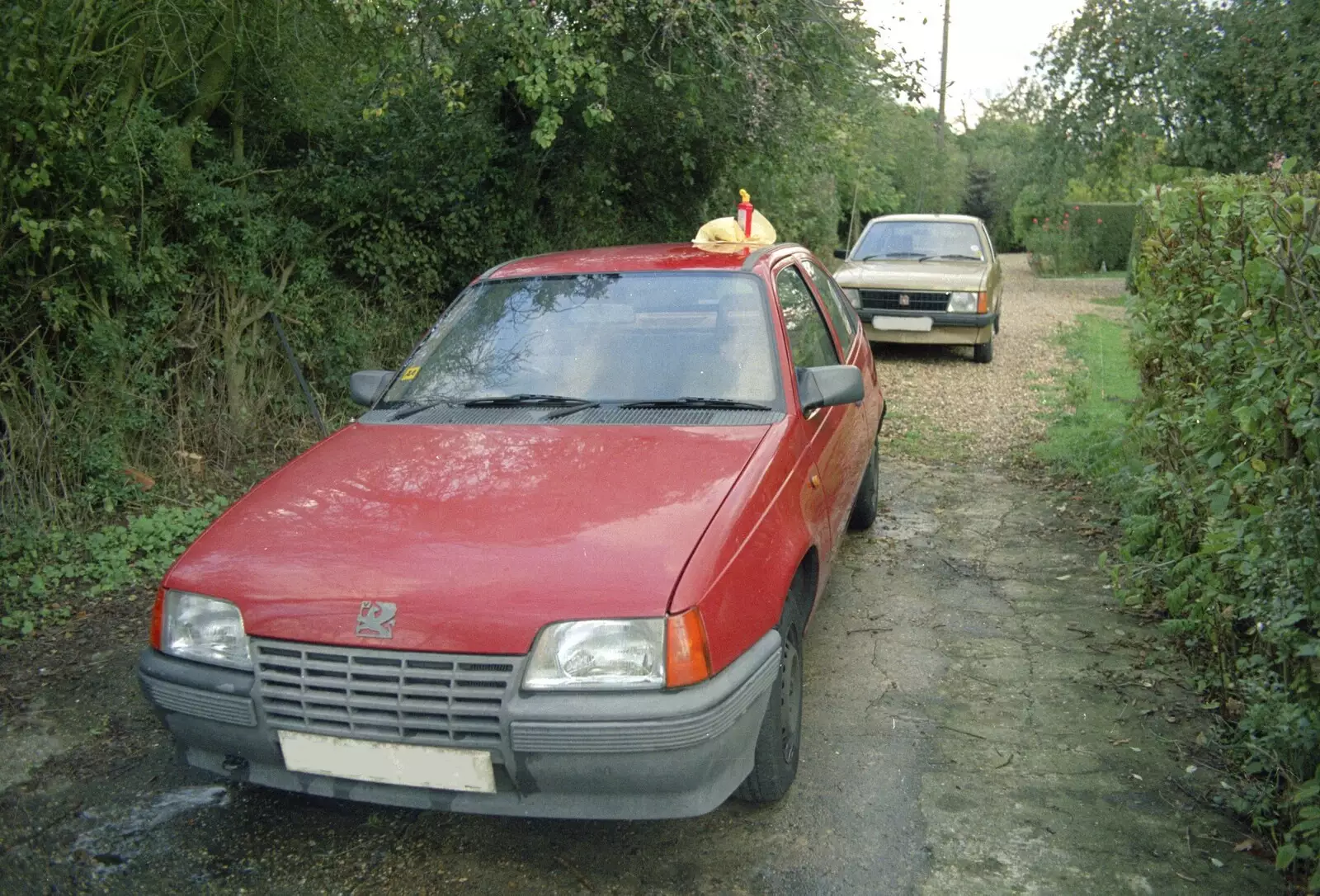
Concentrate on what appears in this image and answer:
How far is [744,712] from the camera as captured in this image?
110 inches

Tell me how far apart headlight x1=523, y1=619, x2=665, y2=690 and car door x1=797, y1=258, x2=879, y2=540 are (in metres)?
1.73

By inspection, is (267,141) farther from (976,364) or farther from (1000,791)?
(976,364)

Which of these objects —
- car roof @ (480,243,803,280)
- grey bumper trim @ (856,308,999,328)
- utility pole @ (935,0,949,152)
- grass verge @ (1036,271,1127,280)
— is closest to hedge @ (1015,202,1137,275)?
grass verge @ (1036,271,1127,280)

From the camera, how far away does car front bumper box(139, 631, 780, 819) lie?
8.49 feet

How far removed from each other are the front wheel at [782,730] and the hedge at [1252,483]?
1.26 m

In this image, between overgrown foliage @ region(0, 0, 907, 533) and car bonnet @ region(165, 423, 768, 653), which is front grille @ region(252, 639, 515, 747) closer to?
car bonnet @ region(165, 423, 768, 653)

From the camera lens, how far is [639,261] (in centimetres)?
451

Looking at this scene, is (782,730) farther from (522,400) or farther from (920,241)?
(920,241)

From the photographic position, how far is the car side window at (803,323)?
4.36 metres

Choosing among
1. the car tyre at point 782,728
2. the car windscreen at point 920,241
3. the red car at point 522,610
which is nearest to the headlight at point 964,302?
the car windscreen at point 920,241

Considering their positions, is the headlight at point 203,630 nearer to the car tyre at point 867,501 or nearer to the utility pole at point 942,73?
the car tyre at point 867,501

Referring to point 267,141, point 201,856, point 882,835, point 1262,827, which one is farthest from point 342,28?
point 1262,827

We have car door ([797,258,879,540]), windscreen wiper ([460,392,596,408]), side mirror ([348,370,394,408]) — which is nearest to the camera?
windscreen wiper ([460,392,596,408])

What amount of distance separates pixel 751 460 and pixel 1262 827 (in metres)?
1.76
